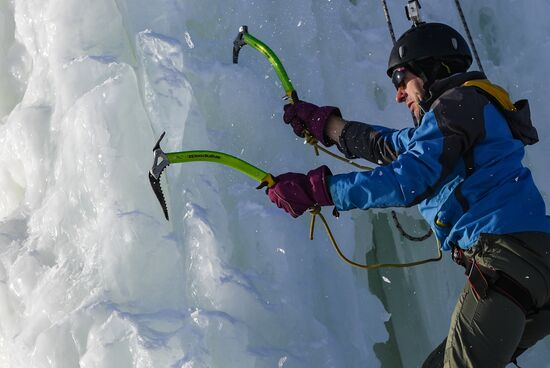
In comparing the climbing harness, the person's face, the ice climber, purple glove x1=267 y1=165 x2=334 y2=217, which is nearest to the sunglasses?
the person's face

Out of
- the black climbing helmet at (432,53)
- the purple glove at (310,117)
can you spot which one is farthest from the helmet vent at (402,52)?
the purple glove at (310,117)

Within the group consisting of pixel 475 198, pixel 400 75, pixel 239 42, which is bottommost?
pixel 475 198

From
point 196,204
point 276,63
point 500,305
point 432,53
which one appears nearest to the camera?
point 500,305

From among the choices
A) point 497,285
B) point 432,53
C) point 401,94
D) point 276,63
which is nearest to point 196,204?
point 276,63

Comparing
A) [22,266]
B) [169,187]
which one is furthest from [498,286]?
[22,266]

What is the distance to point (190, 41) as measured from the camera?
3660mm

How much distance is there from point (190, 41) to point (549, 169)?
75.3 inches

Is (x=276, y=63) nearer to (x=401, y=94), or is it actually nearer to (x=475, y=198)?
(x=401, y=94)

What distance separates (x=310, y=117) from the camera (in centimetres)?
331

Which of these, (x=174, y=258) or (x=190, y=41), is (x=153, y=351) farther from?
(x=190, y=41)

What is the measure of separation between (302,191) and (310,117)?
2.35 feet

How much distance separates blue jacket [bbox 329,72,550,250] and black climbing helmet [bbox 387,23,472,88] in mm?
161

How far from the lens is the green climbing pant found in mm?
2502

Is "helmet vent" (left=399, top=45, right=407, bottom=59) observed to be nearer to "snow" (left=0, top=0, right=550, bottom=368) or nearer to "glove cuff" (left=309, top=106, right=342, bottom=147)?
"glove cuff" (left=309, top=106, right=342, bottom=147)
